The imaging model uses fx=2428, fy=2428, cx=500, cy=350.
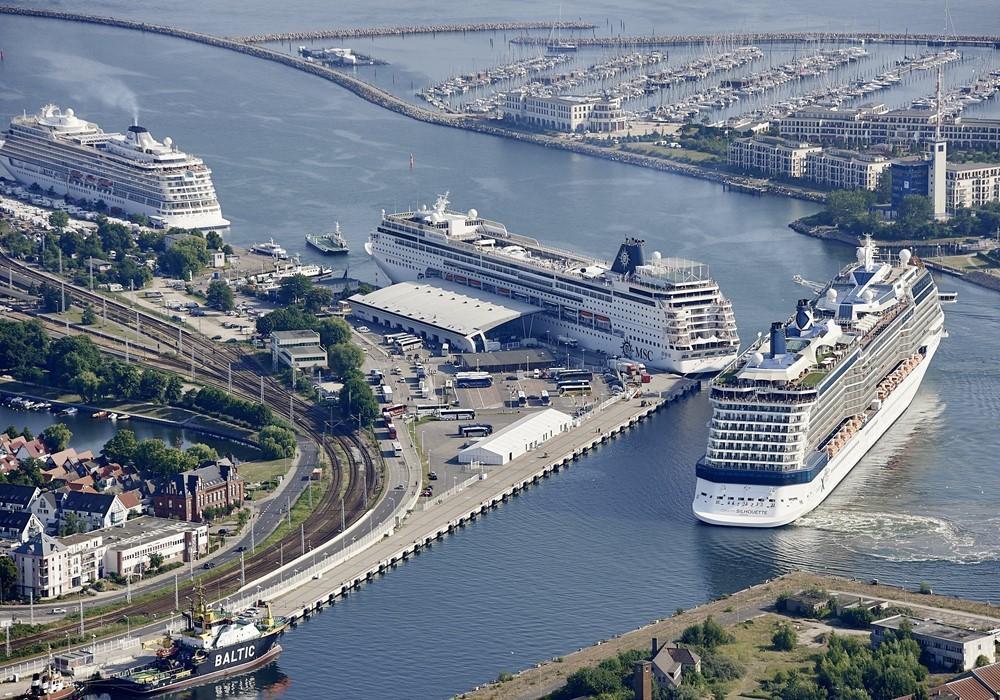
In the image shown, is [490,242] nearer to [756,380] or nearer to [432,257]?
[432,257]

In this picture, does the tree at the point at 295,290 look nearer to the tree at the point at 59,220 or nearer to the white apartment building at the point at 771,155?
the tree at the point at 59,220

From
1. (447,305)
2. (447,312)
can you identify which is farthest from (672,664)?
(447,305)

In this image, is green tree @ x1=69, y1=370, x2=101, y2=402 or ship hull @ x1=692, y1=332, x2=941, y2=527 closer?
ship hull @ x1=692, y1=332, x2=941, y2=527

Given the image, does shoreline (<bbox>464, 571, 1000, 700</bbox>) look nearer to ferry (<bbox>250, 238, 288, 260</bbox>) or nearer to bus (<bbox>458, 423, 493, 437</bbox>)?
bus (<bbox>458, 423, 493, 437</bbox>)

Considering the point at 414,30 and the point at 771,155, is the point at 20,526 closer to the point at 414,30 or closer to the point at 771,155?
the point at 771,155

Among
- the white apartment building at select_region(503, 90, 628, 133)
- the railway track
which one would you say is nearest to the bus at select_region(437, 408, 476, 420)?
the railway track

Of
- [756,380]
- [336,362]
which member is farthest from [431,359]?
[756,380]

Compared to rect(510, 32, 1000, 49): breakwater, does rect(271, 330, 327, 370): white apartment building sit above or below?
below

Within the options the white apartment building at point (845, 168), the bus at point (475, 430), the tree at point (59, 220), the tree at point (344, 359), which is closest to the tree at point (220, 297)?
the tree at point (344, 359)
